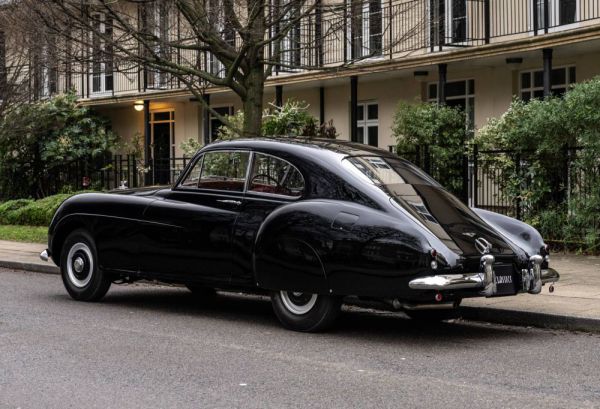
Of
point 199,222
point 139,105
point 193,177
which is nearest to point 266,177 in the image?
point 199,222

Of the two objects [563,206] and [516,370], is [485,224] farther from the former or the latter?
[563,206]

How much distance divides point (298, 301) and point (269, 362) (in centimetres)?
141

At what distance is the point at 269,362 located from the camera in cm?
746

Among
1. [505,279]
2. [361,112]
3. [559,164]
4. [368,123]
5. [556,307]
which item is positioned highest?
[361,112]

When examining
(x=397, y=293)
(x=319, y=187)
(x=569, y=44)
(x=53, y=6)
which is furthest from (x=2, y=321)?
(x=569, y=44)

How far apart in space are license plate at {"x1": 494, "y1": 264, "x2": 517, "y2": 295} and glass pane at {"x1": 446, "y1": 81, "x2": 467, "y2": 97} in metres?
15.4

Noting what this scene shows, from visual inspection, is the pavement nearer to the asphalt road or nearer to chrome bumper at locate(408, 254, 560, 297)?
the asphalt road

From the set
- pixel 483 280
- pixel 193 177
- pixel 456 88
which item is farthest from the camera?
pixel 456 88

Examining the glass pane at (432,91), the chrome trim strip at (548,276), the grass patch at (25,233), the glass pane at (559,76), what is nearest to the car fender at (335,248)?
the chrome trim strip at (548,276)

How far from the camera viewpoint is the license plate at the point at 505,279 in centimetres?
827

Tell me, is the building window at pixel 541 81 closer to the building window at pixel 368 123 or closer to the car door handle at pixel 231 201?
the building window at pixel 368 123

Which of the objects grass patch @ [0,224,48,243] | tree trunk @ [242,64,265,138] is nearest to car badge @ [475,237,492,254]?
tree trunk @ [242,64,265,138]

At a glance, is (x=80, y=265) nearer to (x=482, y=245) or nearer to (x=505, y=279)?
(x=482, y=245)

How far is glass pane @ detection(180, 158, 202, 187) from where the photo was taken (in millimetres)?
9850
